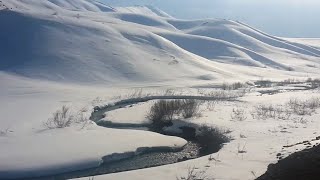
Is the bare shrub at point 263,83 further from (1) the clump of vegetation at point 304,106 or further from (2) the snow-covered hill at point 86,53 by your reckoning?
(1) the clump of vegetation at point 304,106

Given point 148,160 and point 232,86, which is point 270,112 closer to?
point 148,160

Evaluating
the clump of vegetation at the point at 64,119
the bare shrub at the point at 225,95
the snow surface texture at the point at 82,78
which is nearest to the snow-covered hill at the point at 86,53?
the snow surface texture at the point at 82,78

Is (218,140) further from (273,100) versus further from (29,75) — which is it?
(29,75)

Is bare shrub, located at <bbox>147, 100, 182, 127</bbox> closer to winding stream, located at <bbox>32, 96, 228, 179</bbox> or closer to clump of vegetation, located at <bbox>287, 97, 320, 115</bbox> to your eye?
winding stream, located at <bbox>32, 96, 228, 179</bbox>

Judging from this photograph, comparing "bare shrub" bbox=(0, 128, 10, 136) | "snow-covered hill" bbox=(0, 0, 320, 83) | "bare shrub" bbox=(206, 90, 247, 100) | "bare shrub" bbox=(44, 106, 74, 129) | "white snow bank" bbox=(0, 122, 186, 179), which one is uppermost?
"snow-covered hill" bbox=(0, 0, 320, 83)

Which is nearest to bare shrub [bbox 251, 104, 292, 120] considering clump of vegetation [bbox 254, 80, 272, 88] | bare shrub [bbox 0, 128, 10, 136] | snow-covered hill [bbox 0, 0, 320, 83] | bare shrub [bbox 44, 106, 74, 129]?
bare shrub [bbox 44, 106, 74, 129]

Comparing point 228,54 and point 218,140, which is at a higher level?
point 228,54

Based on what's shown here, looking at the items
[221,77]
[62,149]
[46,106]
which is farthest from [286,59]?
[62,149]
